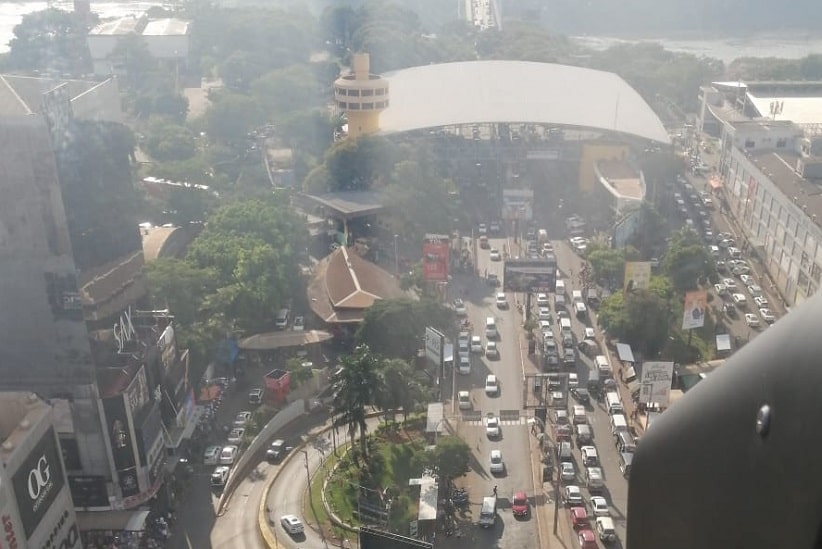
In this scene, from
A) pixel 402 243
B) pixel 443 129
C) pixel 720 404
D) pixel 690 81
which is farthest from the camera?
pixel 690 81

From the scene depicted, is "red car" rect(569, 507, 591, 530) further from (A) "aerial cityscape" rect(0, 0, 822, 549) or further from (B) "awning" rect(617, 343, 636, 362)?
(B) "awning" rect(617, 343, 636, 362)

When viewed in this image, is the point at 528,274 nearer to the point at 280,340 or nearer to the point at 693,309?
the point at 693,309

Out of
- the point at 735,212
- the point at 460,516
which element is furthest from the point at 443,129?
the point at 460,516

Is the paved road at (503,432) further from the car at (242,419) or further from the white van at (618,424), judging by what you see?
the car at (242,419)

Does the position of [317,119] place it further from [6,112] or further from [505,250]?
[6,112]

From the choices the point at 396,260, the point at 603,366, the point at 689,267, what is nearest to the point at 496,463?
the point at 603,366
